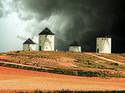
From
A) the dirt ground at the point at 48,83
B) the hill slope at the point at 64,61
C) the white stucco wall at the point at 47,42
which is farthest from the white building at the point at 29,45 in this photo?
the dirt ground at the point at 48,83

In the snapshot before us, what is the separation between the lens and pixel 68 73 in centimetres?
7769

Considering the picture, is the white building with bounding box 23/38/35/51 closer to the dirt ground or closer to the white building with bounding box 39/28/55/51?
the white building with bounding box 39/28/55/51

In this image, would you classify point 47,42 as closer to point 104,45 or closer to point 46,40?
point 46,40

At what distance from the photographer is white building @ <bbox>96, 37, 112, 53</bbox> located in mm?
138625

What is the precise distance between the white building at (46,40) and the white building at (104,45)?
50.6ft

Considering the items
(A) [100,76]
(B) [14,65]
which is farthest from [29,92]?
(B) [14,65]

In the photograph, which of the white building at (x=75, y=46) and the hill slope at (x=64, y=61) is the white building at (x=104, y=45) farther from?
the hill slope at (x=64, y=61)

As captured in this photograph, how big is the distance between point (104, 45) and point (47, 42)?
19.1 metres

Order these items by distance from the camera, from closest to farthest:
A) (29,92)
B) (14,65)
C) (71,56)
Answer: (29,92) < (14,65) < (71,56)

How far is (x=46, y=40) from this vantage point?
134625 millimetres

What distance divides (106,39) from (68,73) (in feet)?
212

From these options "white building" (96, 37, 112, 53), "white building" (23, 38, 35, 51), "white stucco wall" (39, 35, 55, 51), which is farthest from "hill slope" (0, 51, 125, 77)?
"white building" (23, 38, 35, 51)

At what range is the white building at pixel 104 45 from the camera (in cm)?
13862

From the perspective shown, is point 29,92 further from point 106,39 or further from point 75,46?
point 75,46
